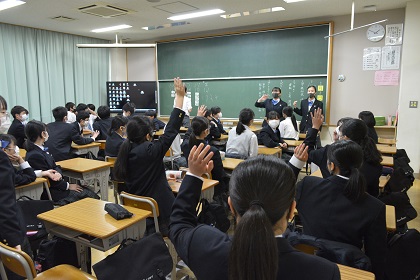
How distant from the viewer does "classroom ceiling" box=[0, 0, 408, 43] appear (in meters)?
5.07

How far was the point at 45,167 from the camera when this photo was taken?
300 cm

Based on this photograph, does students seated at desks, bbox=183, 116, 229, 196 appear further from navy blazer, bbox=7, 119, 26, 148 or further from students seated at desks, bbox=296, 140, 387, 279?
navy blazer, bbox=7, 119, 26, 148

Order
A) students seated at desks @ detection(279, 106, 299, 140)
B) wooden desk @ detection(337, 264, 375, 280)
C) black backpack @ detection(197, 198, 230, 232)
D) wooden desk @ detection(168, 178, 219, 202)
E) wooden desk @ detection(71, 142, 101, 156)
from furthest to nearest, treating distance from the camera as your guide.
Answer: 1. students seated at desks @ detection(279, 106, 299, 140)
2. wooden desk @ detection(71, 142, 101, 156)
3. wooden desk @ detection(168, 178, 219, 202)
4. black backpack @ detection(197, 198, 230, 232)
5. wooden desk @ detection(337, 264, 375, 280)

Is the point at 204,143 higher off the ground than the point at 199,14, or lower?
lower

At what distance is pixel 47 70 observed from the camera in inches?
286

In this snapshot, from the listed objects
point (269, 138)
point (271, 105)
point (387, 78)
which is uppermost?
point (387, 78)

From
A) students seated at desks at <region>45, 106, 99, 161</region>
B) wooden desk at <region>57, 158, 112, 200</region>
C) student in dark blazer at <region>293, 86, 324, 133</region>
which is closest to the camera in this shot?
wooden desk at <region>57, 158, 112, 200</region>

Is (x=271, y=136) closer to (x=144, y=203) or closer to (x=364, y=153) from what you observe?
(x=364, y=153)

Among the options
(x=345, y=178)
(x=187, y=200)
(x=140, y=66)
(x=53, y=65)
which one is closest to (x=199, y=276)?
(x=187, y=200)

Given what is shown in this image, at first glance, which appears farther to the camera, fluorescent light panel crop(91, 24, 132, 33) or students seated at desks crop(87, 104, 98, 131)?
fluorescent light panel crop(91, 24, 132, 33)

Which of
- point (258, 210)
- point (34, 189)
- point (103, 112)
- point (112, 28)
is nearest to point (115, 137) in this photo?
point (34, 189)

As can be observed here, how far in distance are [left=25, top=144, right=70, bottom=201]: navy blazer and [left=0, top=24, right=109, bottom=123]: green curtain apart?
4496 mm

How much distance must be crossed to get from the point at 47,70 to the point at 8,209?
6.51 metres

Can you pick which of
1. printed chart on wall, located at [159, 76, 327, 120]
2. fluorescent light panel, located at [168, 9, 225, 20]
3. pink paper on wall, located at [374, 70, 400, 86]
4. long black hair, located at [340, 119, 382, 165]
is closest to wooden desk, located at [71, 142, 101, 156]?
fluorescent light panel, located at [168, 9, 225, 20]
